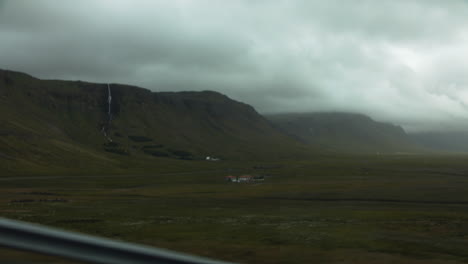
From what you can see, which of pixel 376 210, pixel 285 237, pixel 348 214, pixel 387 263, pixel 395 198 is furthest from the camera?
pixel 395 198

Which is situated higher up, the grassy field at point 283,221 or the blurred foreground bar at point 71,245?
the blurred foreground bar at point 71,245

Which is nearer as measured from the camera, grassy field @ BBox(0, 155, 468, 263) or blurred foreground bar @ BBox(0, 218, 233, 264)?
blurred foreground bar @ BBox(0, 218, 233, 264)

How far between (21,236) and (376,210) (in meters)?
59.2

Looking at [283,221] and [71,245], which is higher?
[71,245]

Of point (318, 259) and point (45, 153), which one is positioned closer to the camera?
point (318, 259)

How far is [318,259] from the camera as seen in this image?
20.0m

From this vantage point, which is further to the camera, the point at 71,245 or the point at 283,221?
the point at 283,221

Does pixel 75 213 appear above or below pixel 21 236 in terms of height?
below

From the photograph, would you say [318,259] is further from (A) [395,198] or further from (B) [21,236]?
(A) [395,198]

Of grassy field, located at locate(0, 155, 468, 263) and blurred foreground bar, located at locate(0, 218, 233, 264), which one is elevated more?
blurred foreground bar, located at locate(0, 218, 233, 264)

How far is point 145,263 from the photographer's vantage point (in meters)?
6.57

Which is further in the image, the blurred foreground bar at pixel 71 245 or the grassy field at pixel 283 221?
the grassy field at pixel 283 221

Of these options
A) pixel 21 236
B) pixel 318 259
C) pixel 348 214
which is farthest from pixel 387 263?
pixel 348 214

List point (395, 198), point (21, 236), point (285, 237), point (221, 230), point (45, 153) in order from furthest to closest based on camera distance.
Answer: point (45, 153), point (395, 198), point (221, 230), point (285, 237), point (21, 236)
